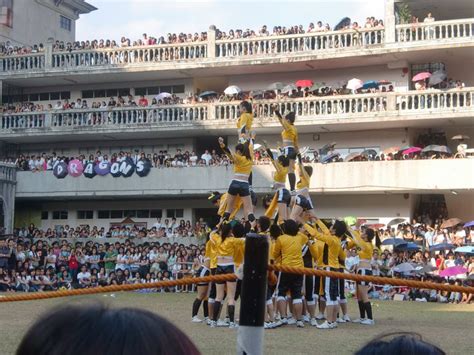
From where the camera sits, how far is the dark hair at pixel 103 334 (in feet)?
5.73

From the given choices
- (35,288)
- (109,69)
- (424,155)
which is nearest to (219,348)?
(35,288)

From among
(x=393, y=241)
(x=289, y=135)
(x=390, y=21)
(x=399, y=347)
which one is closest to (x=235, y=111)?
(x=390, y=21)

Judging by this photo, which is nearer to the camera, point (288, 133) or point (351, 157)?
Answer: point (288, 133)

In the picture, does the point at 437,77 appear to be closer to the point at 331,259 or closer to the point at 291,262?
the point at 331,259

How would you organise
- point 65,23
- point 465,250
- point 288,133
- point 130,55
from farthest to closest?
point 65,23 → point 130,55 → point 465,250 → point 288,133

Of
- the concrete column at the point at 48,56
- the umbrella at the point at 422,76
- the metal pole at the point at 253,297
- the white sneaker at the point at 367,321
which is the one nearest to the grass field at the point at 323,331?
the white sneaker at the point at 367,321

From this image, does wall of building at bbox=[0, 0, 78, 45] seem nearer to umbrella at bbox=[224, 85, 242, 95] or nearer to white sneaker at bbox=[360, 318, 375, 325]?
umbrella at bbox=[224, 85, 242, 95]

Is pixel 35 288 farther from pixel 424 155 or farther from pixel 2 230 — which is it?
pixel 424 155

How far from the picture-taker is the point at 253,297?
4164mm

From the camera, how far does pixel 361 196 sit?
3566 cm

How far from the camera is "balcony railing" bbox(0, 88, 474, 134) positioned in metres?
33.3

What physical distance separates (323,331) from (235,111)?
76.8 feet

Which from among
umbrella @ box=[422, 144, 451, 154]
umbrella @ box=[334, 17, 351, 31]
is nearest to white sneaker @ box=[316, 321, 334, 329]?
umbrella @ box=[422, 144, 451, 154]

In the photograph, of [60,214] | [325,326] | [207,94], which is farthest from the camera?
[60,214]
